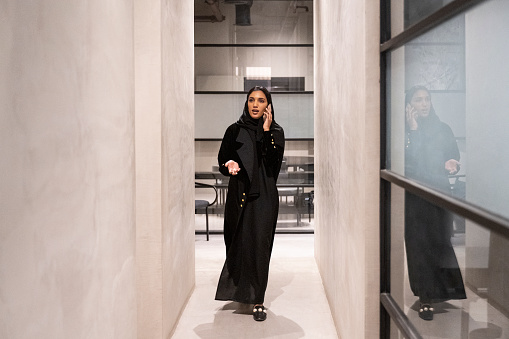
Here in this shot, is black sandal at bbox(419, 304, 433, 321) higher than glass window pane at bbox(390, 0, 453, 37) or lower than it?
lower

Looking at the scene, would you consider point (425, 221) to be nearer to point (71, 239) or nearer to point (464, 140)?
point (464, 140)

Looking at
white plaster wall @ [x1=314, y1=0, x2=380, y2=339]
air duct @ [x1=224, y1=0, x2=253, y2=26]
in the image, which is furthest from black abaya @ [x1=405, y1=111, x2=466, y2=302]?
air duct @ [x1=224, y1=0, x2=253, y2=26]

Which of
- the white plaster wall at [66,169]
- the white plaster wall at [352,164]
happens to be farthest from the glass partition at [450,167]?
the white plaster wall at [66,169]

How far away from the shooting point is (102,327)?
67.4 inches

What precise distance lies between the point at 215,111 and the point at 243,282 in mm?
3028

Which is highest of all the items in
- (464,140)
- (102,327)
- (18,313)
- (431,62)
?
(431,62)

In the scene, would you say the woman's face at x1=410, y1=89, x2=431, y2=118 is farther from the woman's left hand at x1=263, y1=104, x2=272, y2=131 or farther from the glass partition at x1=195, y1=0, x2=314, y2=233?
the glass partition at x1=195, y1=0, x2=314, y2=233

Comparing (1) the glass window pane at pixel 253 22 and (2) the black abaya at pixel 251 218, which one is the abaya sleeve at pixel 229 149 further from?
(1) the glass window pane at pixel 253 22

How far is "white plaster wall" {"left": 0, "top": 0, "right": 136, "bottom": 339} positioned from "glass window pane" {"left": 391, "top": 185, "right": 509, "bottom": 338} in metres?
0.89

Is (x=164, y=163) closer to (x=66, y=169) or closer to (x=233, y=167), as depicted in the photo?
(x=233, y=167)

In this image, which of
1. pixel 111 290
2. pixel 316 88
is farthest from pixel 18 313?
pixel 316 88

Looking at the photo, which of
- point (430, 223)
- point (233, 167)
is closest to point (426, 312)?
point (430, 223)

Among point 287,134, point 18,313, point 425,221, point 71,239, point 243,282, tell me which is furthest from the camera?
point 287,134

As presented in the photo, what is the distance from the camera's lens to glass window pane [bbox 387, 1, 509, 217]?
112cm
